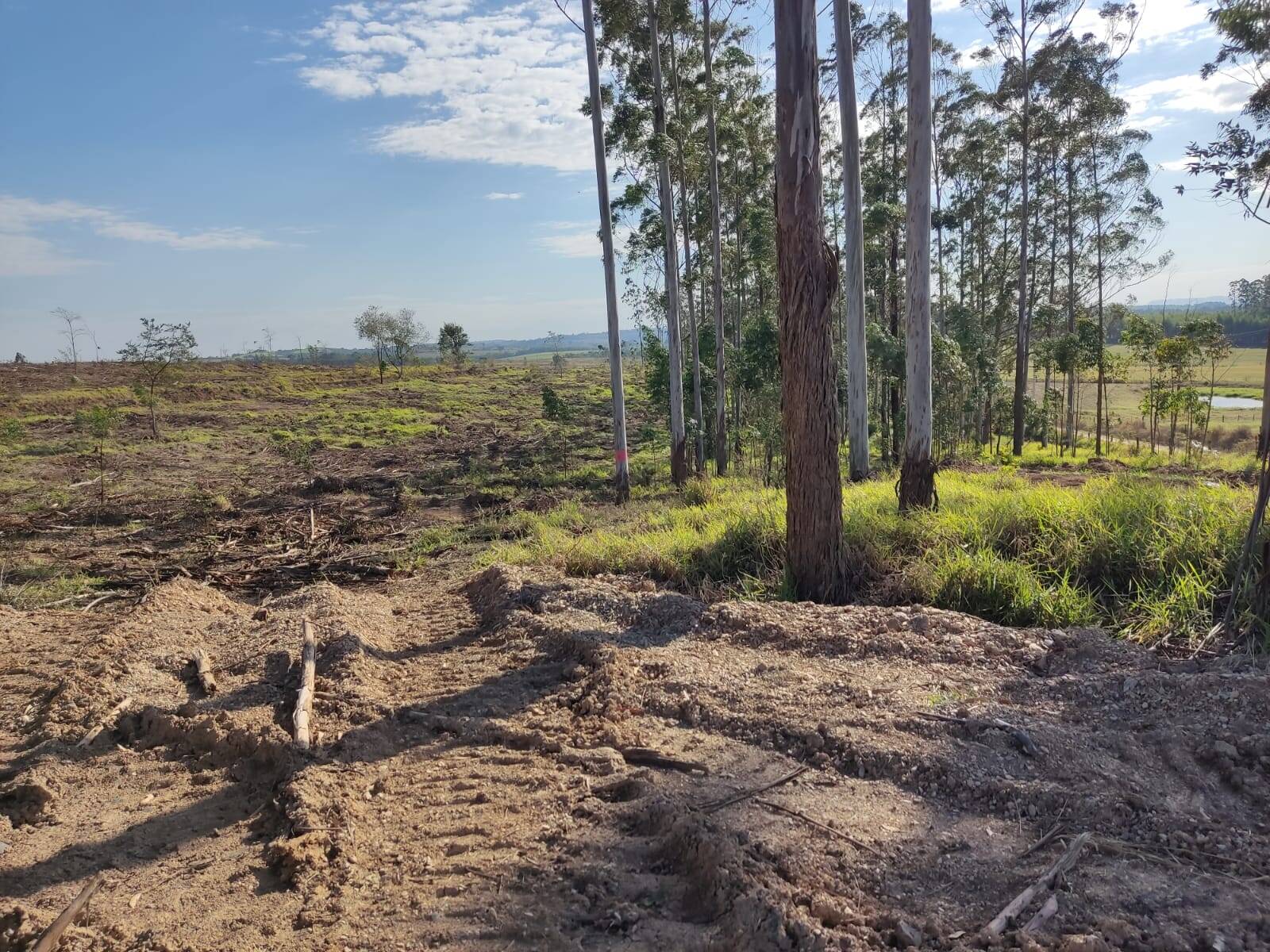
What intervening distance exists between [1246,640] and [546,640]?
4629 millimetres

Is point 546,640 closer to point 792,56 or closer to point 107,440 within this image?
point 792,56

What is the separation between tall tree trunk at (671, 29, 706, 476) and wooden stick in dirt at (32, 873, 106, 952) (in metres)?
14.6

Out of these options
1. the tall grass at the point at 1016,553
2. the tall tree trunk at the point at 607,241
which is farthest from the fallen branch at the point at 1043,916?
the tall tree trunk at the point at 607,241

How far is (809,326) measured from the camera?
6.14 m

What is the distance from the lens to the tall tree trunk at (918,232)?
8805mm

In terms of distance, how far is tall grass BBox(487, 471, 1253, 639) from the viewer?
530 centimetres

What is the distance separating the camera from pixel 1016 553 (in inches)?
250

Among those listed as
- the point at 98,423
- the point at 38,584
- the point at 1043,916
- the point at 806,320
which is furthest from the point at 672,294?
the point at 1043,916

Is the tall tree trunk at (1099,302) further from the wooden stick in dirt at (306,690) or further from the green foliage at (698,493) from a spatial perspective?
the wooden stick in dirt at (306,690)

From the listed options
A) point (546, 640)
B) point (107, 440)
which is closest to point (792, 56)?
point (546, 640)

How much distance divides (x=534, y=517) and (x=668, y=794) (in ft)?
33.5

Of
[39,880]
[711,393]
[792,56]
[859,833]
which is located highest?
[792,56]

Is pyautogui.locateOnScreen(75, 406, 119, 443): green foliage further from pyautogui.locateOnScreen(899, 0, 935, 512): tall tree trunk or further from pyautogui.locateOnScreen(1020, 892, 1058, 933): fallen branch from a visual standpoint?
pyautogui.locateOnScreen(1020, 892, 1058, 933): fallen branch

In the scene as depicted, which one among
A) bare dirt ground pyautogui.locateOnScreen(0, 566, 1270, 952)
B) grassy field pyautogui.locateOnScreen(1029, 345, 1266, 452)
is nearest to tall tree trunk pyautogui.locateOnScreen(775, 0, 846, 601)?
bare dirt ground pyautogui.locateOnScreen(0, 566, 1270, 952)
